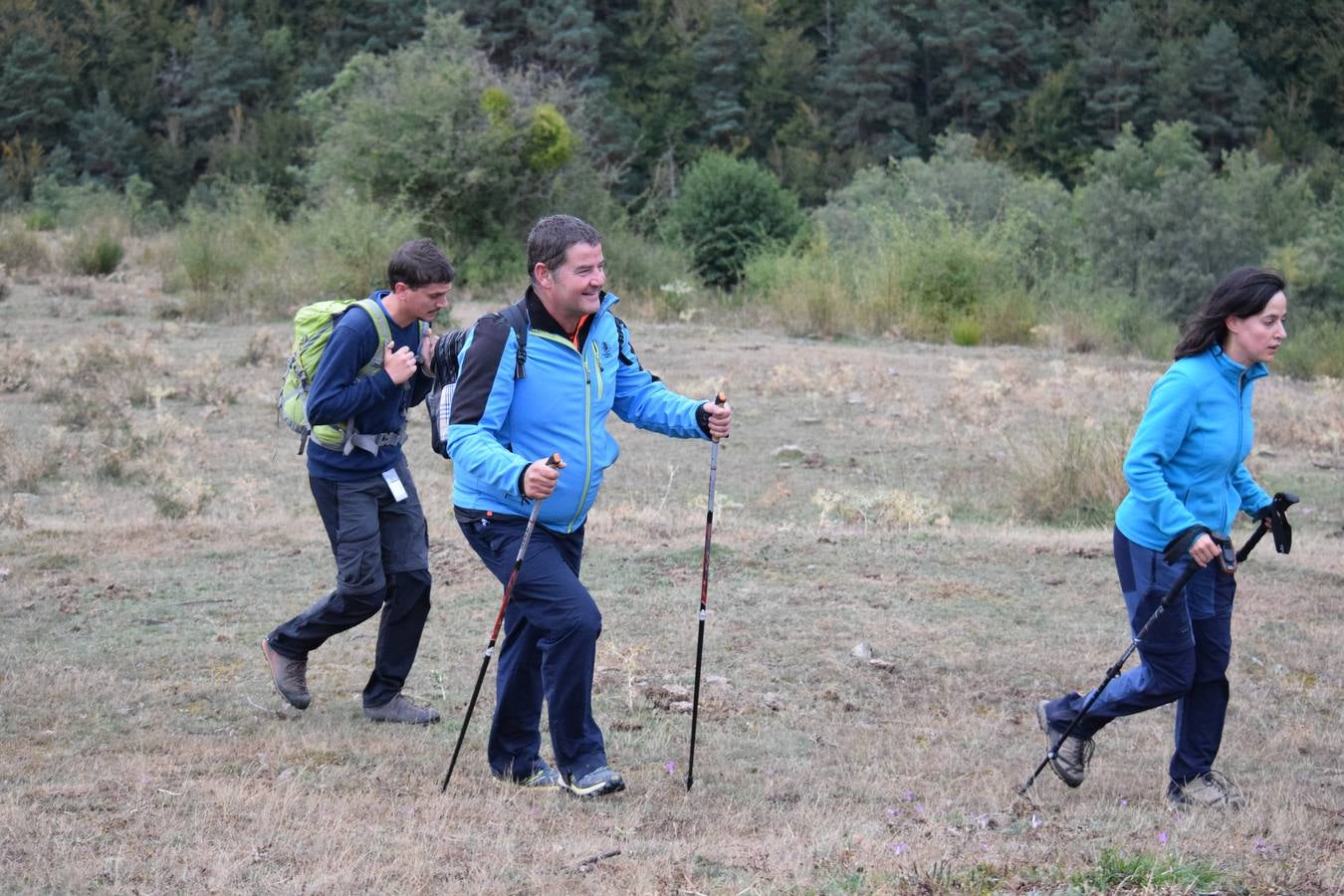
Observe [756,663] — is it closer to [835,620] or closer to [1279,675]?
[835,620]

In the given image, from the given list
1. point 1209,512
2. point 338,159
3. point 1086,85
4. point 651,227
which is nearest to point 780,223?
point 651,227

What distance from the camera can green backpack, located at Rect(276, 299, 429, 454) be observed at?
5.84m

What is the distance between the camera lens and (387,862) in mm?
4312

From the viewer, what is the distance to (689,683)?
6.73m

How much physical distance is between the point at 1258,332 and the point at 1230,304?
13cm

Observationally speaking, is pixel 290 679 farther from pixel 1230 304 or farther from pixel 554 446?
pixel 1230 304

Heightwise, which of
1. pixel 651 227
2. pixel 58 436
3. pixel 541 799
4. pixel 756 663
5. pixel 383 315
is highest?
pixel 383 315

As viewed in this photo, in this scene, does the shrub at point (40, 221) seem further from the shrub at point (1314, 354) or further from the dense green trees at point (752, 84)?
the shrub at point (1314, 354)

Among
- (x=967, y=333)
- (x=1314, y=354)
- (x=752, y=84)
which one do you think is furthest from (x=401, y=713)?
(x=752, y=84)

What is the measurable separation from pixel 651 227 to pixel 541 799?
32315 mm

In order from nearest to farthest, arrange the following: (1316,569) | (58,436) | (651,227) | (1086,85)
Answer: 1. (1316,569)
2. (58,436)
3. (651,227)
4. (1086,85)

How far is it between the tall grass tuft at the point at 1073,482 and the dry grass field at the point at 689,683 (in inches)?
1.0

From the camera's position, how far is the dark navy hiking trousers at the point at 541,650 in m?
4.93

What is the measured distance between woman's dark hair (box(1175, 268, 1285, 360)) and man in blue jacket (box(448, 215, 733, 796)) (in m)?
1.60
